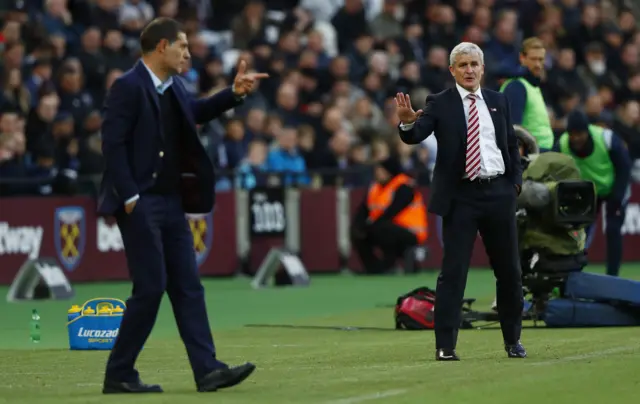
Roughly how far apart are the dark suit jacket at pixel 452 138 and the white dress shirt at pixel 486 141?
3 centimetres

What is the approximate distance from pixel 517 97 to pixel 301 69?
11382 mm

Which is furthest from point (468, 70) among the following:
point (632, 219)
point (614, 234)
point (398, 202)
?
point (632, 219)

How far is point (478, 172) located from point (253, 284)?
10.8 meters

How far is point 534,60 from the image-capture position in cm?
1565

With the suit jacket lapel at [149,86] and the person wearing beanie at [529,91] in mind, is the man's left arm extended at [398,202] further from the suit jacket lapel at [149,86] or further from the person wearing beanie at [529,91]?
the suit jacket lapel at [149,86]

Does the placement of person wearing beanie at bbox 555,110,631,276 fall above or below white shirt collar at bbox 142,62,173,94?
below

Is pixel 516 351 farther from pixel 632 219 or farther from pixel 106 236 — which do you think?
pixel 632 219

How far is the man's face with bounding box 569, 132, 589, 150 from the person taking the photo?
58.8ft

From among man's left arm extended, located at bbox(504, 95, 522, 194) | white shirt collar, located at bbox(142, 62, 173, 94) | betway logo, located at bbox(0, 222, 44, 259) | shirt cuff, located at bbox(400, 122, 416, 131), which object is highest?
white shirt collar, located at bbox(142, 62, 173, 94)

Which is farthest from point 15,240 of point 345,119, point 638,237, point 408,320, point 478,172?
point 478,172

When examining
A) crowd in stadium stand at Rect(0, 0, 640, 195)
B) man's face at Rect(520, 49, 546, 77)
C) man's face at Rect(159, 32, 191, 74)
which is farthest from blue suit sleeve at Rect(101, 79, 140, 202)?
crowd in stadium stand at Rect(0, 0, 640, 195)

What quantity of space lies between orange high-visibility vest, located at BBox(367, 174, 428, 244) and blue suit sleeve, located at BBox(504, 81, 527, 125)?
28.3 feet

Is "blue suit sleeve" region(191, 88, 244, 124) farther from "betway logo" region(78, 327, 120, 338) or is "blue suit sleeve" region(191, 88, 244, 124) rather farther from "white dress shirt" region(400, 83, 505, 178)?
"betway logo" region(78, 327, 120, 338)

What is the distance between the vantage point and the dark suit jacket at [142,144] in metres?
9.63
